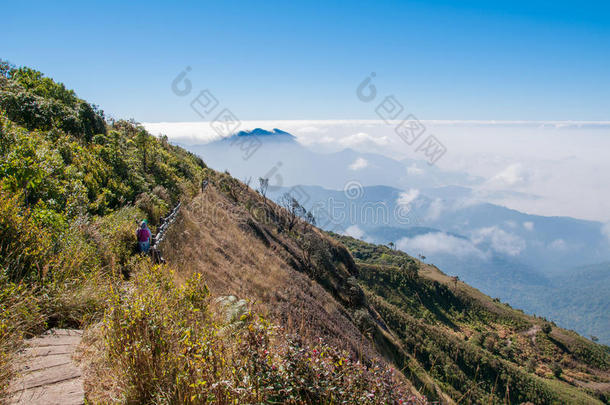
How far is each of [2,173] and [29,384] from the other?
19.8 feet

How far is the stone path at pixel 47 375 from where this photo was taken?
9.15ft

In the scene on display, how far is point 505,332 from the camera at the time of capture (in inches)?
2608

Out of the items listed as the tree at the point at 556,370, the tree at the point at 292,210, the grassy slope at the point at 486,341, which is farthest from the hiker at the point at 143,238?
the tree at the point at 556,370

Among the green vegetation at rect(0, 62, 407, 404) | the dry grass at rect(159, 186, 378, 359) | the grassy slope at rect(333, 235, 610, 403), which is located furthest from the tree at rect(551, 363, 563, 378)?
the green vegetation at rect(0, 62, 407, 404)

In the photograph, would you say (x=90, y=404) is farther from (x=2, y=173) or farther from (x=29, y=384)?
(x=2, y=173)

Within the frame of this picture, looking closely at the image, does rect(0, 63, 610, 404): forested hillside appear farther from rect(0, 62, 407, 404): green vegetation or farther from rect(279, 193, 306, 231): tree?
rect(279, 193, 306, 231): tree

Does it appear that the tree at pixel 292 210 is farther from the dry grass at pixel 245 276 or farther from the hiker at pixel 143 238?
the hiker at pixel 143 238

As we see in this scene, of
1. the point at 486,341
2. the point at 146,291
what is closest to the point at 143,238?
the point at 146,291

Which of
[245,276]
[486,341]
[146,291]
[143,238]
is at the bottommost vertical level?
[143,238]

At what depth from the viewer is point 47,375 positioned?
10.1 feet

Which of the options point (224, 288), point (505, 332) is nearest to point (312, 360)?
point (224, 288)

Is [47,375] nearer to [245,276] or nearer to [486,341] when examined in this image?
[245,276]

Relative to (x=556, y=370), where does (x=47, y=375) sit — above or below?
below

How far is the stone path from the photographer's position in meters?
2.79
